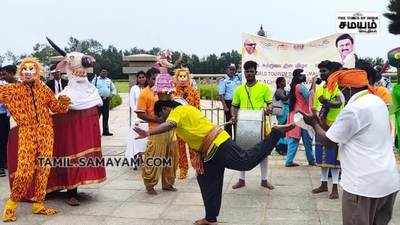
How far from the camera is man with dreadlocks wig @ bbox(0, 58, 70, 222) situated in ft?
19.1

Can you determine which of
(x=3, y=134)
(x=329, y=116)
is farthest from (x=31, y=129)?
(x=329, y=116)

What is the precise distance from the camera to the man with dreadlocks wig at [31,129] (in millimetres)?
5820

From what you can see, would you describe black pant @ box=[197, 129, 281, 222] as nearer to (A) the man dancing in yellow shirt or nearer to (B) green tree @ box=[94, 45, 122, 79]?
(A) the man dancing in yellow shirt

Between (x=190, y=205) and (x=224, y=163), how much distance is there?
128 centimetres

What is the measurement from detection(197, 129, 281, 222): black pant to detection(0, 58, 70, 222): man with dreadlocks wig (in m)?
1.88

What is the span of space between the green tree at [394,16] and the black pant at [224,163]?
2504 centimetres

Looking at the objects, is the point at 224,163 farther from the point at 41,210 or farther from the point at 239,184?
the point at 41,210

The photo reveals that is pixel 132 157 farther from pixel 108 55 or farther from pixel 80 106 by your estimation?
pixel 108 55

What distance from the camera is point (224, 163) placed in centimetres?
526

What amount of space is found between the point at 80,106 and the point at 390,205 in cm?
383

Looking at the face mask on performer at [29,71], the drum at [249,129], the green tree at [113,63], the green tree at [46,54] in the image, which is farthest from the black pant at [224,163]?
the green tree at [113,63]

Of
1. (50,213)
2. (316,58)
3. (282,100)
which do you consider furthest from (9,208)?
(316,58)

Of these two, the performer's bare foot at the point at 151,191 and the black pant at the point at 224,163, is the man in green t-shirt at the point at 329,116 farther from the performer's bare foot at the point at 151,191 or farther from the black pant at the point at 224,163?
the performer's bare foot at the point at 151,191

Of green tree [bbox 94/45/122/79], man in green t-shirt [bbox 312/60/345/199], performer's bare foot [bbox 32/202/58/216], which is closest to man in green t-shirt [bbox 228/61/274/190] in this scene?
man in green t-shirt [bbox 312/60/345/199]
